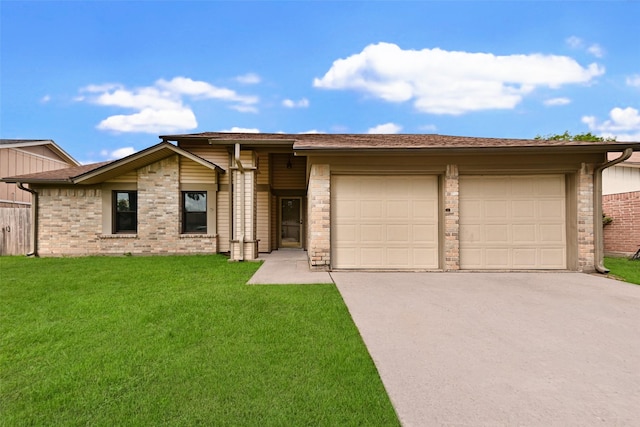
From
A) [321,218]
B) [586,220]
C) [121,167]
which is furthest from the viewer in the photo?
[121,167]

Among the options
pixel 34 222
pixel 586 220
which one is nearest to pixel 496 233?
pixel 586 220

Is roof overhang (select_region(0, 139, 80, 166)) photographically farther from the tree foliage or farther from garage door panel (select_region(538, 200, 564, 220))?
the tree foliage

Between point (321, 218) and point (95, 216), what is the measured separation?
885cm

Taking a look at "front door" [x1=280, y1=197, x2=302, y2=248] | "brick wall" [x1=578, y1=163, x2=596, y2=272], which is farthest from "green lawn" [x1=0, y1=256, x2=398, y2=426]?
"front door" [x1=280, y1=197, x2=302, y2=248]

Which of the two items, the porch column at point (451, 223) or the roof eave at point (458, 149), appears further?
the porch column at point (451, 223)

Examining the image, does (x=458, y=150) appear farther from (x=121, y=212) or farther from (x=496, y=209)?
(x=121, y=212)

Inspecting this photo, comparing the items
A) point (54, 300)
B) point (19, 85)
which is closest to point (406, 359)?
point (54, 300)

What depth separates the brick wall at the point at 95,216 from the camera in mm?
10328

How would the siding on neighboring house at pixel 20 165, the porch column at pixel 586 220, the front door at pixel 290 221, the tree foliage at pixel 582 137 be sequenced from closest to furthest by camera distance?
the porch column at pixel 586 220 < the front door at pixel 290 221 < the siding on neighboring house at pixel 20 165 < the tree foliage at pixel 582 137

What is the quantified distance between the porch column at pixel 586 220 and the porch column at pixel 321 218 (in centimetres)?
605

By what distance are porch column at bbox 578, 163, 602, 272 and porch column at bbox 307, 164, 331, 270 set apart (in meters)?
6.05

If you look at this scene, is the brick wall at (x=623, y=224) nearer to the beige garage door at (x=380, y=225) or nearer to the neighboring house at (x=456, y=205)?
the neighboring house at (x=456, y=205)

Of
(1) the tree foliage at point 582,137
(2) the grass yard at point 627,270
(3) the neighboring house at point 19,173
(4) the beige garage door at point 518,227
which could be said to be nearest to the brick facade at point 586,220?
(4) the beige garage door at point 518,227

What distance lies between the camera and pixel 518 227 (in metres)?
7.15
